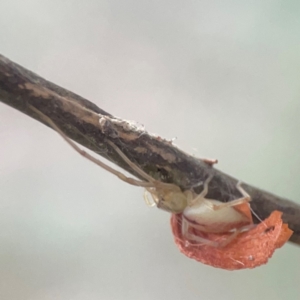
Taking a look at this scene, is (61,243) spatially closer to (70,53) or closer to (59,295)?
(59,295)

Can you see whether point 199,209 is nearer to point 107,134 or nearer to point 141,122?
point 107,134

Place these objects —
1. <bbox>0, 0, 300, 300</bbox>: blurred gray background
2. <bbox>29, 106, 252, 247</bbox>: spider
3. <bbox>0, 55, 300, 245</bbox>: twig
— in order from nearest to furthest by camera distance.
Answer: <bbox>0, 55, 300, 245</bbox>: twig < <bbox>29, 106, 252, 247</bbox>: spider < <bbox>0, 0, 300, 300</bbox>: blurred gray background

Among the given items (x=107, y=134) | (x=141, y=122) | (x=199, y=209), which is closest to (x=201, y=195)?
(x=199, y=209)

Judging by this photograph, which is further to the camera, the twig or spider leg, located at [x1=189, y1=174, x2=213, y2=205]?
spider leg, located at [x1=189, y1=174, x2=213, y2=205]

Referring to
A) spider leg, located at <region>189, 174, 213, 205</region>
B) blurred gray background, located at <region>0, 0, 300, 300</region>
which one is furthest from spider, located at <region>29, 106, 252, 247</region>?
blurred gray background, located at <region>0, 0, 300, 300</region>

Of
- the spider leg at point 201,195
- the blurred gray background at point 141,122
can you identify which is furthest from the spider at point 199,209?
the blurred gray background at point 141,122

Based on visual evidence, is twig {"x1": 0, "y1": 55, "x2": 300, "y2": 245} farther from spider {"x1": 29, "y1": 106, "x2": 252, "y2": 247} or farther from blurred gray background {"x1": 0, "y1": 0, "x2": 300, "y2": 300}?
blurred gray background {"x1": 0, "y1": 0, "x2": 300, "y2": 300}

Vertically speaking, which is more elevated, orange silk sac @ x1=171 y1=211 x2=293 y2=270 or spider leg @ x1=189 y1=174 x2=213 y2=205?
spider leg @ x1=189 y1=174 x2=213 y2=205
